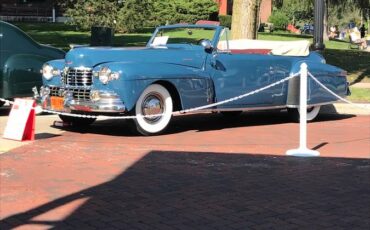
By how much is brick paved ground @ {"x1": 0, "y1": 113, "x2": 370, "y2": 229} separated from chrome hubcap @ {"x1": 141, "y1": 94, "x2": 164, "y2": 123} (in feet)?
1.10

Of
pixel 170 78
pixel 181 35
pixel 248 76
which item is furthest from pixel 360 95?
pixel 170 78

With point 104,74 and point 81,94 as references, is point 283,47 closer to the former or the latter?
point 104,74

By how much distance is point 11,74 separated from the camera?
10812 millimetres

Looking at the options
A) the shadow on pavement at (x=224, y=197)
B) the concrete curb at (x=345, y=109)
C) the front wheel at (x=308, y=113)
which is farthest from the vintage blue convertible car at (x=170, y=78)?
the shadow on pavement at (x=224, y=197)

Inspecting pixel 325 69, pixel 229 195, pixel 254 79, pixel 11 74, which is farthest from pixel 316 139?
pixel 11 74

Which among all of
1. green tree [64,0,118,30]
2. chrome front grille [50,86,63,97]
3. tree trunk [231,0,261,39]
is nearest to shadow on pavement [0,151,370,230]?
chrome front grille [50,86,63,97]

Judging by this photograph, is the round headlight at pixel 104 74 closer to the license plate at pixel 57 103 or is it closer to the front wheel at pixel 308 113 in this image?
the license plate at pixel 57 103

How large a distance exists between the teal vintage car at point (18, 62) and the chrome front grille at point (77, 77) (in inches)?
81.4

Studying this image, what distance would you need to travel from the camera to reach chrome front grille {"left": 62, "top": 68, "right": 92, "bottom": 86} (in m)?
8.84

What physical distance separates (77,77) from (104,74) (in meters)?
0.55

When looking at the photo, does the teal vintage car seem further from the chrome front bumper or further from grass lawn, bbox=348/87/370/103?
grass lawn, bbox=348/87/370/103

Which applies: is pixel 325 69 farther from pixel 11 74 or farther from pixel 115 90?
pixel 11 74

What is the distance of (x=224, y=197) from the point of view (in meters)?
5.81

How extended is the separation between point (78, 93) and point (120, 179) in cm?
278
